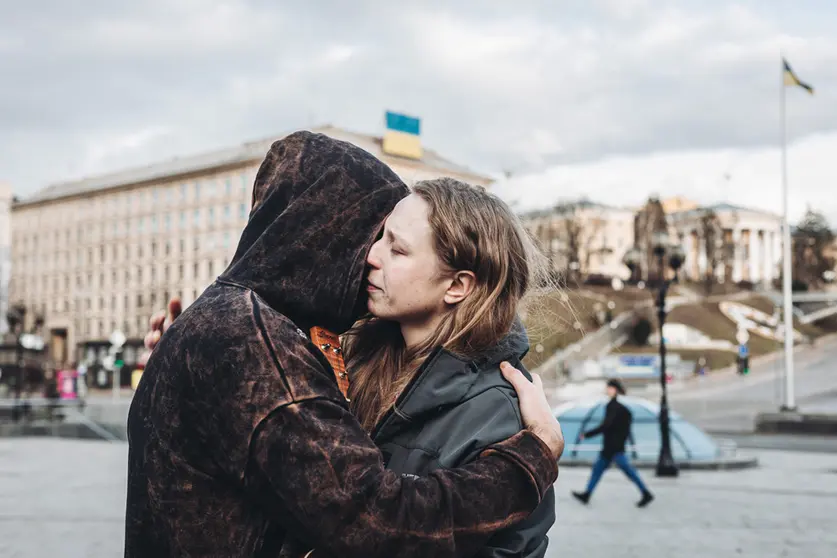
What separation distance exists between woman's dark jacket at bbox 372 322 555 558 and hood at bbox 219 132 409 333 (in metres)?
0.24

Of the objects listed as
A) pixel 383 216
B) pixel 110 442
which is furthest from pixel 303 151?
pixel 110 442

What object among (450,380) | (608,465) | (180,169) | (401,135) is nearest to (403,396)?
(450,380)

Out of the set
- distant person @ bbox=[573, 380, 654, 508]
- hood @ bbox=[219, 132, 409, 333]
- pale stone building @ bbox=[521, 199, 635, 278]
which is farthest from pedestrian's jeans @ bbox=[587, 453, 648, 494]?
pale stone building @ bbox=[521, 199, 635, 278]

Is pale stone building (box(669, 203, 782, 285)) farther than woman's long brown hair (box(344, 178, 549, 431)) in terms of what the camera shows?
Yes

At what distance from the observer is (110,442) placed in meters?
27.2

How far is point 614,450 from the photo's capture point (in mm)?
13711

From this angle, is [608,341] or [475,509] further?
[608,341]

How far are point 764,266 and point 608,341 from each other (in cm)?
6187

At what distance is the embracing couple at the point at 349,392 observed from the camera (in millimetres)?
1882

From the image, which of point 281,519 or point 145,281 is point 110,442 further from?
point 145,281

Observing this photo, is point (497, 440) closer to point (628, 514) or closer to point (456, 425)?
point (456, 425)

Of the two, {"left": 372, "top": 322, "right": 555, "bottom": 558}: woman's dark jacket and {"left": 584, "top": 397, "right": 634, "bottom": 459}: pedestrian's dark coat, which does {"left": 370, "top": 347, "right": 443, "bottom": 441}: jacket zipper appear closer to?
{"left": 372, "top": 322, "right": 555, "bottom": 558}: woman's dark jacket

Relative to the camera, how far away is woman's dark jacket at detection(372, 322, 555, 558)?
209 centimetres

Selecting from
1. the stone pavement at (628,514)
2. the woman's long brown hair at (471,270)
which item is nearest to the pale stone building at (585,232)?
the stone pavement at (628,514)
